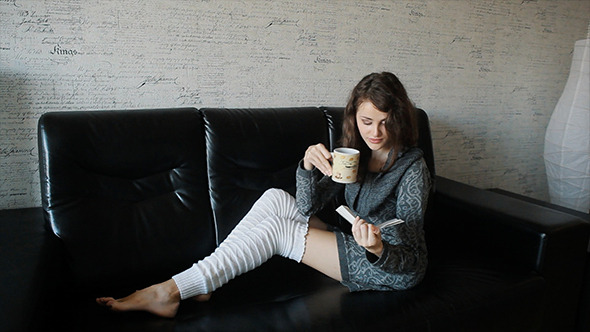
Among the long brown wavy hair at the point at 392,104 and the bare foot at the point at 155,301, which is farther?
the long brown wavy hair at the point at 392,104

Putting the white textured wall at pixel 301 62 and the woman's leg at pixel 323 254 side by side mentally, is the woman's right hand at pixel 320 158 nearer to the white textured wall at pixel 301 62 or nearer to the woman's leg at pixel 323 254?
the woman's leg at pixel 323 254

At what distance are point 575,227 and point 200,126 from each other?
4.63ft

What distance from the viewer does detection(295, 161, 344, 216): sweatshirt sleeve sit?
4.59ft

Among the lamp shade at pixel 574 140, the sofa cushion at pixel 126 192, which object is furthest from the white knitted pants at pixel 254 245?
the lamp shade at pixel 574 140

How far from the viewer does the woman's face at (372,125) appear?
129 centimetres

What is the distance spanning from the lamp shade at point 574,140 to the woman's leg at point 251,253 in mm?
1730

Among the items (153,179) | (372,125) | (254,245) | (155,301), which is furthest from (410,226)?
(153,179)

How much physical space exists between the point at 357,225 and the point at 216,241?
61cm

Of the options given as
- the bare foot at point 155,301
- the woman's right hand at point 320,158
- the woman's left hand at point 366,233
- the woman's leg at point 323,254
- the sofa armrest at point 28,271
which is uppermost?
the woman's right hand at point 320,158

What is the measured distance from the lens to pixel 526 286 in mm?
1327

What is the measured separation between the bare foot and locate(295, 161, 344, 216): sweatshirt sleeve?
0.52m

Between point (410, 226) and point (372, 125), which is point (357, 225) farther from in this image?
point (372, 125)

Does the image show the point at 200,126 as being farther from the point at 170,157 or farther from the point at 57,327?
the point at 57,327

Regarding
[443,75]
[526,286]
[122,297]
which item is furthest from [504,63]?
[122,297]
